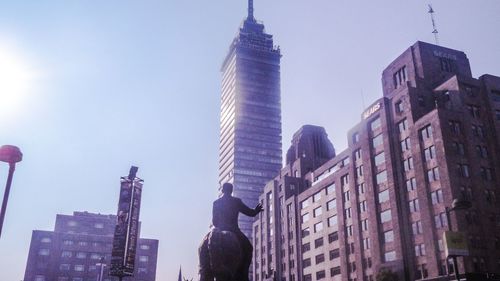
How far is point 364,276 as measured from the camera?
6281 cm

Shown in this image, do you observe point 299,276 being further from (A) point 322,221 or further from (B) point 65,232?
(B) point 65,232

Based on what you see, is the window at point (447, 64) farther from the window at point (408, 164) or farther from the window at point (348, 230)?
the window at point (348, 230)

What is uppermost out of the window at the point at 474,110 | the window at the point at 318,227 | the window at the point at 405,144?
the window at the point at 474,110

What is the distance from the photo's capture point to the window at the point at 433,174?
51.9 metres

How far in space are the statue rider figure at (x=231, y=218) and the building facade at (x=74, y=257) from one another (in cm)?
10196

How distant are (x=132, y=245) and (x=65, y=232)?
75952mm

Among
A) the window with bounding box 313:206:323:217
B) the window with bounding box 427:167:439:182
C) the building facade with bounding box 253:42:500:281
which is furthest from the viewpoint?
the window with bounding box 313:206:323:217

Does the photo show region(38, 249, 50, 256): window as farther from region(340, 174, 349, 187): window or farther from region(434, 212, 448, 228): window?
region(434, 212, 448, 228): window

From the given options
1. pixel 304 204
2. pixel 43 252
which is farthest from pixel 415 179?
pixel 43 252

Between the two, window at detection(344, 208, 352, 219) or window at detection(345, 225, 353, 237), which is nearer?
window at detection(345, 225, 353, 237)

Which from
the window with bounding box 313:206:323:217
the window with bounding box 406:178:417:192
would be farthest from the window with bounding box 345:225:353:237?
the window with bounding box 406:178:417:192

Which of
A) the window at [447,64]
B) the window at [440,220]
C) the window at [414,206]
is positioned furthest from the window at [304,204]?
the window at [440,220]

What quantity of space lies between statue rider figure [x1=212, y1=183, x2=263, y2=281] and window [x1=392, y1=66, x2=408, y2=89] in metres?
55.2

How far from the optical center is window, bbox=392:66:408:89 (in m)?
64.6
